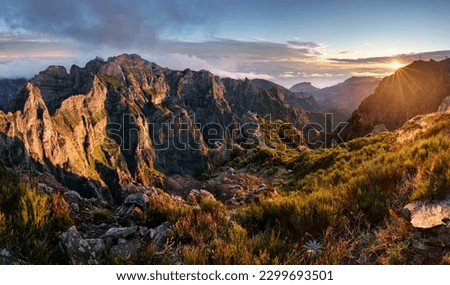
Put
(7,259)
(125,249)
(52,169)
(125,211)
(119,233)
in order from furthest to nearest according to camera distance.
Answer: (52,169) < (125,211) < (119,233) < (125,249) < (7,259)

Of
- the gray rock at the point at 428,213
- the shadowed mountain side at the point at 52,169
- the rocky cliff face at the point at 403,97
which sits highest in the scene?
the gray rock at the point at 428,213

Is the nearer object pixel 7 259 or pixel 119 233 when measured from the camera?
pixel 7 259

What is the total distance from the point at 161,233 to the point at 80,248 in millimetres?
1368

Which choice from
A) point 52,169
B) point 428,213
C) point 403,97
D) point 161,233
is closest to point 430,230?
point 428,213

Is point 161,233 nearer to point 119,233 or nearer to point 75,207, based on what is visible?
point 119,233

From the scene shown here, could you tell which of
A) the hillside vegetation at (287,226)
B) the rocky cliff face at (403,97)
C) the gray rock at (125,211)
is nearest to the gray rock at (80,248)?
the hillside vegetation at (287,226)

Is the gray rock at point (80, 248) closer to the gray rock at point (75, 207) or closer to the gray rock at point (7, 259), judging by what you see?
the gray rock at point (7, 259)

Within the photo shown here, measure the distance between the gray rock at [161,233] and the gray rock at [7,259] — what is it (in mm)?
1932

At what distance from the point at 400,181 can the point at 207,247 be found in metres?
4.13

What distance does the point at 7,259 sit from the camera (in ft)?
15.9

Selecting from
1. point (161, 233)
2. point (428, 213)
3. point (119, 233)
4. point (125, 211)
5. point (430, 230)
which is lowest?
point (125, 211)

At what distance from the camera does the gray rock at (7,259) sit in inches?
189

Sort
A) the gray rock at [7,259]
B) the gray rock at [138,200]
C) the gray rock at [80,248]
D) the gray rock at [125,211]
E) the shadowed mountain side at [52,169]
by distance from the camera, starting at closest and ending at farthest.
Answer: the gray rock at [7,259], the gray rock at [80,248], the gray rock at [125,211], the gray rock at [138,200], the shadowed mountain side at [52,169]
